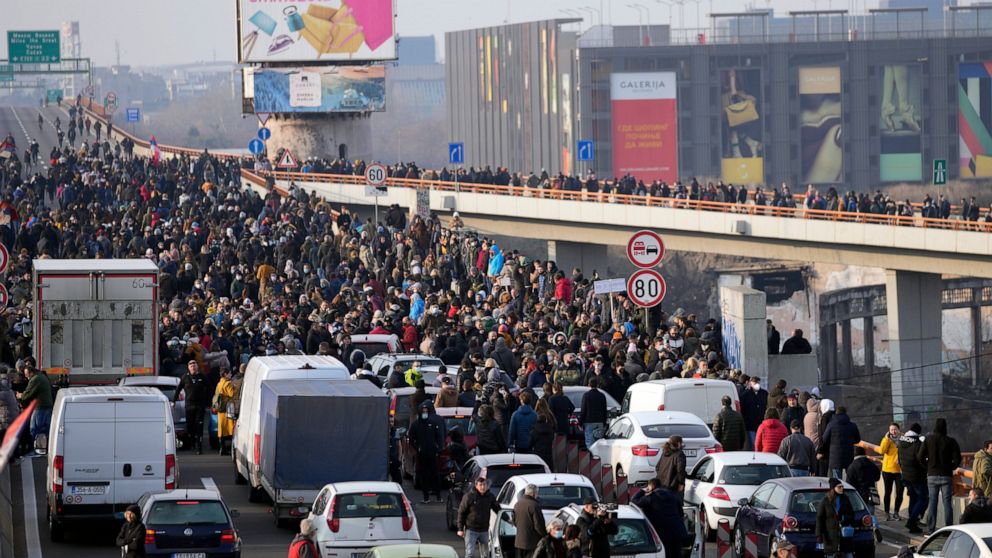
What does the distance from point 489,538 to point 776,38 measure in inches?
4330

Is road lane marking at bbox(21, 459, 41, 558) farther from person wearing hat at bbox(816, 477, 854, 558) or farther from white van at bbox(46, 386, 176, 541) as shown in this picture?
person wearing hat at bbox(816, 477, 854, 558)

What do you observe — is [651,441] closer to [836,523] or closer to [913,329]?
[836,523]

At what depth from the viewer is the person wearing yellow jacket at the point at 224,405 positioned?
88.6 ft

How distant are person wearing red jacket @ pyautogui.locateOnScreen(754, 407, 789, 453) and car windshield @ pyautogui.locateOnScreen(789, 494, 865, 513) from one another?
13.0ft

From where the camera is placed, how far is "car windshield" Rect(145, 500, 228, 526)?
18344 mm

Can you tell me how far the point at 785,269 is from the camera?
97.2 meters

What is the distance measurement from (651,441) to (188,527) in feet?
23.4

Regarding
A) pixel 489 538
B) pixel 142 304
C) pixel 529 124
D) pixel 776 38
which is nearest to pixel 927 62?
pixel 776 38

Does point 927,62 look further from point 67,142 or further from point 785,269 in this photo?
point 67,142

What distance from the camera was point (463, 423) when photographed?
25.5m

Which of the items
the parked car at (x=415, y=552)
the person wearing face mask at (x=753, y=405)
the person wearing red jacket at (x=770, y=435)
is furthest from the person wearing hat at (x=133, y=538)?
the person wearing face mask at (x=753, y=405)

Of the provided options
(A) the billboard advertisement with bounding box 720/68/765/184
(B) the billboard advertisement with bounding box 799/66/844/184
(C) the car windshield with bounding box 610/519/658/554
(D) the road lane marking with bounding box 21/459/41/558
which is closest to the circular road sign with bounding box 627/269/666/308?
(D) the road lane marking with bounding box 21/459/41/558

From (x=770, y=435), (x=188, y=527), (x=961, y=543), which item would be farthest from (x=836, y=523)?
(x=188, y=527)

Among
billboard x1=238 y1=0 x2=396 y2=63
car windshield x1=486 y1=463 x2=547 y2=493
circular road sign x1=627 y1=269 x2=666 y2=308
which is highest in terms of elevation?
billboard x1=238 y1=0 x2=396 y2=63
